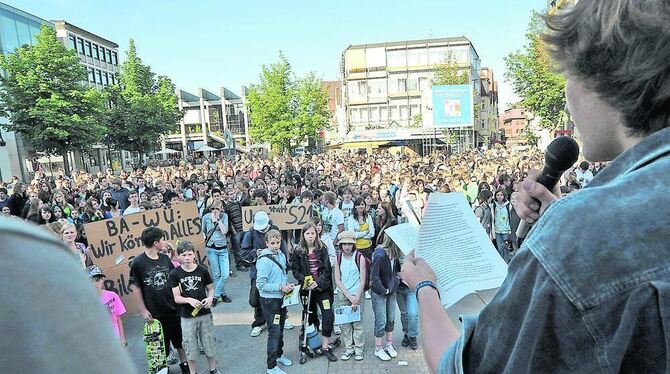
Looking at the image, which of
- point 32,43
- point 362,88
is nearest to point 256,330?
point 32,43

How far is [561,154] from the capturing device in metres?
1.94

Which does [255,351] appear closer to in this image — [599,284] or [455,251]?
[455,251]

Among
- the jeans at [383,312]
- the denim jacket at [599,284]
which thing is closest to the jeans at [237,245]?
the jeans at [383,312]

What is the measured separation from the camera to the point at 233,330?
6.66 m

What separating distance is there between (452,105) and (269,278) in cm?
3254

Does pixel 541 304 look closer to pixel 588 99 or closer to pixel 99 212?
pixel 588 99

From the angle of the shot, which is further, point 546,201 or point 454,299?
point 546,201

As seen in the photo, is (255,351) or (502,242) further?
(502,242)

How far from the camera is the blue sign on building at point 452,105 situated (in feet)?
116

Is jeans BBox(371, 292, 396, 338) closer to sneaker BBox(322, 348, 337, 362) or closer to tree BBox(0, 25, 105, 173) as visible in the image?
sneaker BBox(322, 348, 337, 362)

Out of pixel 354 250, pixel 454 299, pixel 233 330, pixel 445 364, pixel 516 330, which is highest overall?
pixel 516 330

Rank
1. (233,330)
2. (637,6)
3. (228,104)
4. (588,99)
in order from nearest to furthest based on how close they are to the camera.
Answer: (637,6), (588,99), (233,330), (228,104)

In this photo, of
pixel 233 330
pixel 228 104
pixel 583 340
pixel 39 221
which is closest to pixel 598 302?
pixel 583 340

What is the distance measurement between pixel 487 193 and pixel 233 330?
603 cm
